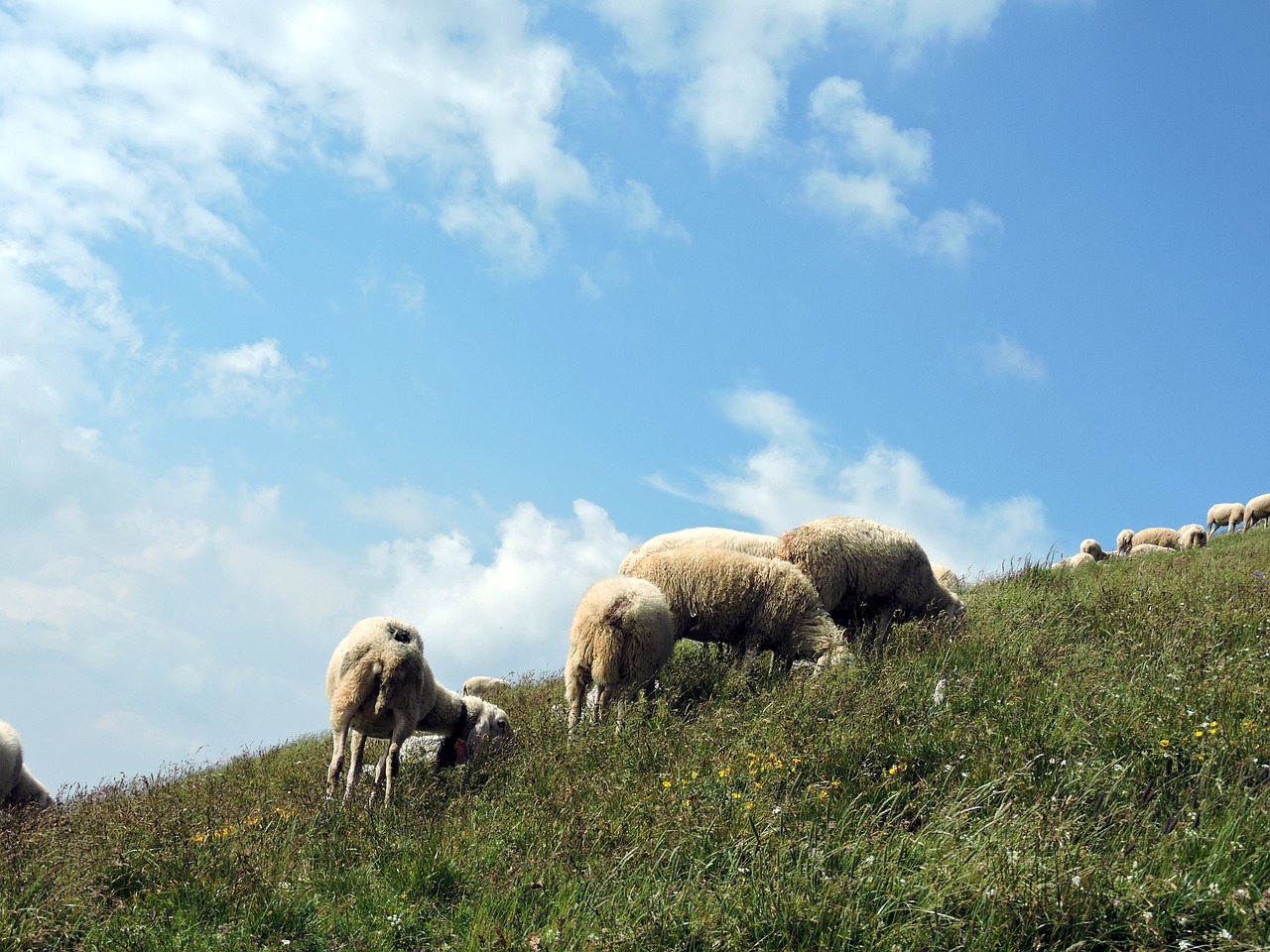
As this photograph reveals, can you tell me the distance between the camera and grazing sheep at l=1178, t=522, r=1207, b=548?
29391 millimetres

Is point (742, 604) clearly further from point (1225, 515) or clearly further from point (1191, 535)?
point (1225, 515)

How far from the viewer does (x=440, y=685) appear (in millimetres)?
10852

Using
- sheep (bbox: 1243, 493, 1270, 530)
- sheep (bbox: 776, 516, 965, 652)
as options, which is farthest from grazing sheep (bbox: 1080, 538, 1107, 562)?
sheep (bbox: 776, 516, 965, 652)

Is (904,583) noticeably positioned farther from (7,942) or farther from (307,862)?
(7,942)

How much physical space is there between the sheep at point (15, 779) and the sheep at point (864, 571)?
9687mm

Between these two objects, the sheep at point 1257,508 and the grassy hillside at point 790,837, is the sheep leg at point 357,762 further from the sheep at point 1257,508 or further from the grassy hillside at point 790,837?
the sheep at point 1257,508

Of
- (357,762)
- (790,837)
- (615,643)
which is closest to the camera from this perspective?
(790,837)

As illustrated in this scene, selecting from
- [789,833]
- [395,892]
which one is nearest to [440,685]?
[395,892]

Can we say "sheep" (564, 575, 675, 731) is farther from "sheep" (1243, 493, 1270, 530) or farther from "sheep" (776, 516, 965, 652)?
Answer: "sheep" (1243, 493, 1270, 530)

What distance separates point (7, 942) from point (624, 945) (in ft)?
11.6

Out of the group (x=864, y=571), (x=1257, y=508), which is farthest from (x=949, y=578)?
(x=1257, y=508)

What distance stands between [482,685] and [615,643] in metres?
7.80

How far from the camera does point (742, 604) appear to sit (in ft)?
34.1

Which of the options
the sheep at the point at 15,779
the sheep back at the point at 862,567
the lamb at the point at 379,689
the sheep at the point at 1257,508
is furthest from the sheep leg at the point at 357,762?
the sheep at the point at 1257,508
